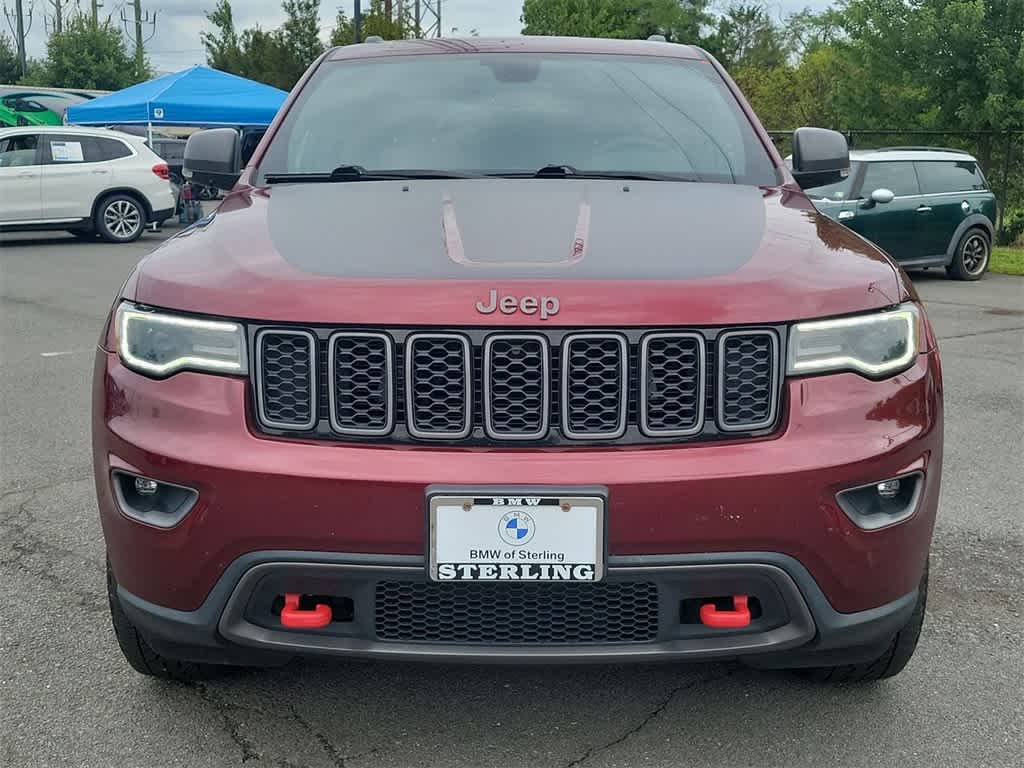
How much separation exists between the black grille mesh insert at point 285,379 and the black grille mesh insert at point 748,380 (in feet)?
2.76

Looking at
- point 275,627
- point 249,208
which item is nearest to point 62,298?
point 249,208

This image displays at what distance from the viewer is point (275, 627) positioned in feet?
7.45

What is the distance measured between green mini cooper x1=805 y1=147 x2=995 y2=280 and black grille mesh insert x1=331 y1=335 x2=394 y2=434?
1059 cm

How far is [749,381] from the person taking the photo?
2.24m

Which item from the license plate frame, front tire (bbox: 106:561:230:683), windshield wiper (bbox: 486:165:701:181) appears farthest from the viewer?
windshield wiper (bbox: 486:165:701:181)

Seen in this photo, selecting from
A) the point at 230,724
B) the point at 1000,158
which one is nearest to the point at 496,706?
the point at 230,724

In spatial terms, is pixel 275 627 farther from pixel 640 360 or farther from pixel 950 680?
pixel 950 680

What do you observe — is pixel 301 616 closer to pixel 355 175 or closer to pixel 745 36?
pixel 355 175

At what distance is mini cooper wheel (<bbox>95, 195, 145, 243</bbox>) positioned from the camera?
16.5m

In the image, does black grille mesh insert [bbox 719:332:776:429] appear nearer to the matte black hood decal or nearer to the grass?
the matte black hood decal

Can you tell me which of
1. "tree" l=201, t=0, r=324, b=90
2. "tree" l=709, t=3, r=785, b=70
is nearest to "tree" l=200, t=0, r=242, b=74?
"tree" l=201, t=0, r=324, b=90

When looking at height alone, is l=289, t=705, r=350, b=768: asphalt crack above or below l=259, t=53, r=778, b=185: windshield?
below

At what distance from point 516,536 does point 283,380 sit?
57 centimetres

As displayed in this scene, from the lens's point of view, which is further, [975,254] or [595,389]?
[975,254]
